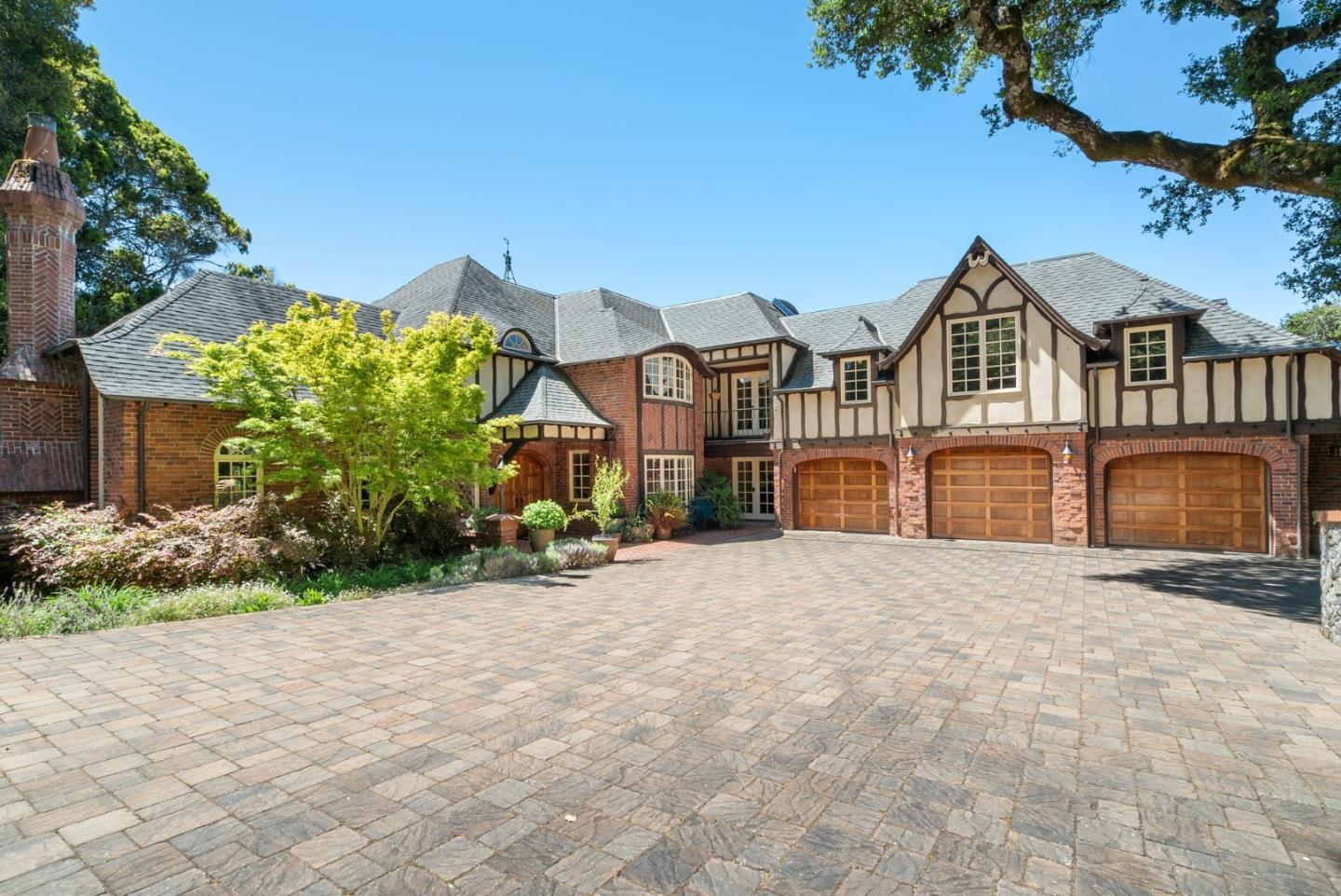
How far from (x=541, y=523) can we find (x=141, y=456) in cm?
738

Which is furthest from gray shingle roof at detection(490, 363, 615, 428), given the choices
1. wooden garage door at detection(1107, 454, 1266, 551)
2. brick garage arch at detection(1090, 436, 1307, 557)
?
brick garage arch at detection(1090, 436, 1307, 557)

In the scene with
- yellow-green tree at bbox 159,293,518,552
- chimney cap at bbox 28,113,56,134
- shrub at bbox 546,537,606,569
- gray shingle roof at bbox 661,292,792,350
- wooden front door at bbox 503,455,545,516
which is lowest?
shrub at bbox 546,537,606,569

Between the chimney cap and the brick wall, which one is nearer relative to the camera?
the chimney cap

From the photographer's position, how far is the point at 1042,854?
301cm

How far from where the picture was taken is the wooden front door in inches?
704

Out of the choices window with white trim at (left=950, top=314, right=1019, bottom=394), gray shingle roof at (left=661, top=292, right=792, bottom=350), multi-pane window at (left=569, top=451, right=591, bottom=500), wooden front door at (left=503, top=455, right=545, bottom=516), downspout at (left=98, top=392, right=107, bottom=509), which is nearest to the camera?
downspout at (left=98, top=392, right=107, bottom=509)

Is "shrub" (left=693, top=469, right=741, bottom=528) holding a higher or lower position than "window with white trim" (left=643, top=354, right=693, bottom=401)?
lower

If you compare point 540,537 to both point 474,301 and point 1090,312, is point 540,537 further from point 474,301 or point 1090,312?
point 1090,312

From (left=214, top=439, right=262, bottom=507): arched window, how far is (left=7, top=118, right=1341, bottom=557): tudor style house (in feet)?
0.16

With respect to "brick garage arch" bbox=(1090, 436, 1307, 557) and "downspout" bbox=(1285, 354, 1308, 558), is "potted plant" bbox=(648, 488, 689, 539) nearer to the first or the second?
"brick garage arch" bbox=(1090, 436, 1307, 557)

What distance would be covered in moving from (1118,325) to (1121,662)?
11.1 m

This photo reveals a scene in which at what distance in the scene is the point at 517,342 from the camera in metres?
18.2

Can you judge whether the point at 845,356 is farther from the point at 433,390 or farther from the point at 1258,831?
the point at 1258,831

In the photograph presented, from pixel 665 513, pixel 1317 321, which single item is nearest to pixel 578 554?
pixel 665 513
